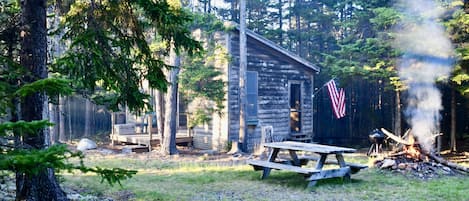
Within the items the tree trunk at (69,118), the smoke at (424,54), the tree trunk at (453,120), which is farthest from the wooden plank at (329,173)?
the tree trunk at (69,118)

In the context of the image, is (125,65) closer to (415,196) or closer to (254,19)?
(415,196)

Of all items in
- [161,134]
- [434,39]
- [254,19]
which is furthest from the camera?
[254,19]

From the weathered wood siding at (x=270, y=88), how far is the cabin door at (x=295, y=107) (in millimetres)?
178

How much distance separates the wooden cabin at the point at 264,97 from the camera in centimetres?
1380

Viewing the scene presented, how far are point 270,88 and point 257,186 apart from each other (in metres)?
7.79

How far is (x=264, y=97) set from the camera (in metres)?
14.7

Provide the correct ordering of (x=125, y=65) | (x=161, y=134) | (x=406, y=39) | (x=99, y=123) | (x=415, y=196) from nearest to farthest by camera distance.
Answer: (x=125, y=65) → (x=415, y=196) → (x=406, y=39) → (x=161, y=134) → (x=99, y=123)

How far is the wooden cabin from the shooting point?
13797 millimetres

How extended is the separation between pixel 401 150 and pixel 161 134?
721cm

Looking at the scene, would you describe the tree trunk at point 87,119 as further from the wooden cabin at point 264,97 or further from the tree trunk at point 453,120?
the tree trunk at point 453,120

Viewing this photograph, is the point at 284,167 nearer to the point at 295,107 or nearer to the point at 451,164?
the point at 451,164

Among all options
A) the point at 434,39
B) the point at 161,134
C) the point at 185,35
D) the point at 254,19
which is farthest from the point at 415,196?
the point at 254,19

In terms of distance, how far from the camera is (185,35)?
5312mm

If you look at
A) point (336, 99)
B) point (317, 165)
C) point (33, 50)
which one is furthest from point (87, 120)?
point (33, 50)
